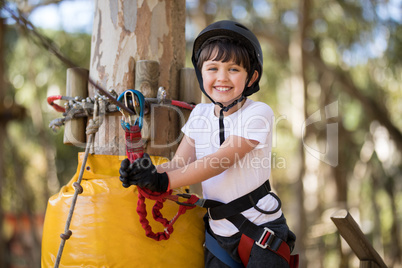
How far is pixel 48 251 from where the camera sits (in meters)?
2.27

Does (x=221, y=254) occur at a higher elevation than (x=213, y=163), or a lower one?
lower

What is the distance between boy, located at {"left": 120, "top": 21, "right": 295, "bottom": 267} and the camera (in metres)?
2.19

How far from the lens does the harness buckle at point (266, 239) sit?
2.18 meters

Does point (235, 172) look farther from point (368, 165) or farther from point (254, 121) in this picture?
point (368, 165)

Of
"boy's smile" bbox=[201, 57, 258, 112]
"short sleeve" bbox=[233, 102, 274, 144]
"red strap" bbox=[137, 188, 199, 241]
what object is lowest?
"red strap" bbox=[137, 188, 199, 241]

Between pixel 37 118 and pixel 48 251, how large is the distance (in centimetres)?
850

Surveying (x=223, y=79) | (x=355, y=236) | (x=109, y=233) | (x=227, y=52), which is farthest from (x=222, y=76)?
(x=355, y=236)

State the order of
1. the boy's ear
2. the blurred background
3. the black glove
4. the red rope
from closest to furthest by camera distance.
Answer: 1. the black glove
2. the red rope
3. the boy's ear
4. the blurred background

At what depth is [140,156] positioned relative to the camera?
2.04 metres

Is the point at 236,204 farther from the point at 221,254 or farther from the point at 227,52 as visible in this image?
the point at 227,52

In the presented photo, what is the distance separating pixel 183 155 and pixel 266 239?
2.10ft

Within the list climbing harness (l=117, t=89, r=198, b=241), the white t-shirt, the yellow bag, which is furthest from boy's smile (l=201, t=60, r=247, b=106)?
the yellow bag

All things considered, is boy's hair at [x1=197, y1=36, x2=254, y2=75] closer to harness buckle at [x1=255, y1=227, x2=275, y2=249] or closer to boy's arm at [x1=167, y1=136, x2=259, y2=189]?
boy's arm at [x1=167, y1=136, x2=259, y2=189]

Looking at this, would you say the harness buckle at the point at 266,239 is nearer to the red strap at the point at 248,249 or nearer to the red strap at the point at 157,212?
the red strap at the point at 248,249
